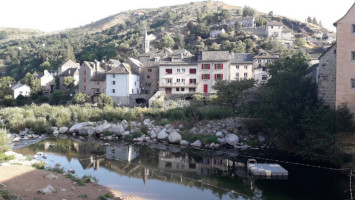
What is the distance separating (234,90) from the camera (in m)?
34.2

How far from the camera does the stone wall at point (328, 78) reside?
971 inches

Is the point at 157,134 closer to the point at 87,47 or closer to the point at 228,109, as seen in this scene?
the point at 228,109

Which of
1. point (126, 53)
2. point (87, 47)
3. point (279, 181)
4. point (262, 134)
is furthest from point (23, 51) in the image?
point (279, 181)

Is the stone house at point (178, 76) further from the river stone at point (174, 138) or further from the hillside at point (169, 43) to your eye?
the hillside at point (169, 43)

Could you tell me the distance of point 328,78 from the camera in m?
25.1

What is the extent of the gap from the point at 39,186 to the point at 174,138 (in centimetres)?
1634

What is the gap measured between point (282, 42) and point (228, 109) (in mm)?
53662

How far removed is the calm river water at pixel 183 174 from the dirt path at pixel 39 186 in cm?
225

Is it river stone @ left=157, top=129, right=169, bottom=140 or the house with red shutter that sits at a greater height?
the house with red shutter

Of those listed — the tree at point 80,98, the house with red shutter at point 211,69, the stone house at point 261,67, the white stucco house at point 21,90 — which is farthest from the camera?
the white stucco house at point 21,90

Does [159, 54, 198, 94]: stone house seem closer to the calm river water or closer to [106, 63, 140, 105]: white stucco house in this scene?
[106, 63, 140, 105]: white stucco house

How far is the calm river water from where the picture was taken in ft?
55.3

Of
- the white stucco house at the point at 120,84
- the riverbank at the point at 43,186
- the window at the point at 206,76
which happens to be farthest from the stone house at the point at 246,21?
the riverbank at the point at 43,186

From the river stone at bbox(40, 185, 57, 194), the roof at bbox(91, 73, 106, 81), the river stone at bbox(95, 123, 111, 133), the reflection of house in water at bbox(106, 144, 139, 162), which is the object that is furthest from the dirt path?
the roof at bbox(91, 73, 106, 81)
